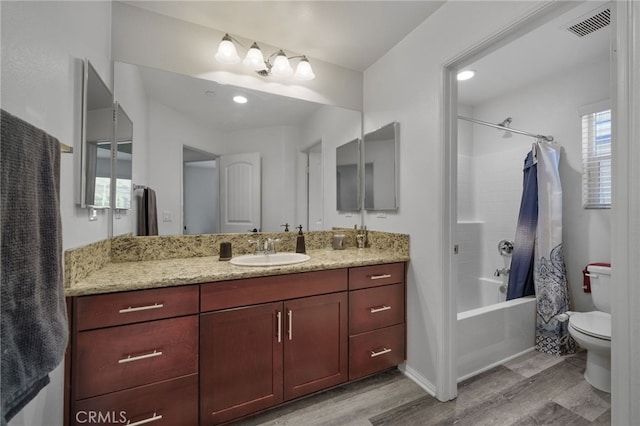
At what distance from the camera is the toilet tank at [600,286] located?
1.96 meters

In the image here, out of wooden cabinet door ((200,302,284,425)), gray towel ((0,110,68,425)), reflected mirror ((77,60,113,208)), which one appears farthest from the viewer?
wooden cabinet door ((200,302,284,425))

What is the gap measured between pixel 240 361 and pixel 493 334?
184cm

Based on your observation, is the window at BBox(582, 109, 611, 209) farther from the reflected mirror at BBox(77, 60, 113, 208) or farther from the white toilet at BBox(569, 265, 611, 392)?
the reflected mirror at BBox(77, 60, 113, 208)

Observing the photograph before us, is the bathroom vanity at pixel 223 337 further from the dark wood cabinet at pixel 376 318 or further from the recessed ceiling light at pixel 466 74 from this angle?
the recessed ceiling light at pixel 466 74

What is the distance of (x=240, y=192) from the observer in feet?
6.38

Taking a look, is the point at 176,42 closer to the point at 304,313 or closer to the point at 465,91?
the point at 304,313

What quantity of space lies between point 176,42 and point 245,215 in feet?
3.98

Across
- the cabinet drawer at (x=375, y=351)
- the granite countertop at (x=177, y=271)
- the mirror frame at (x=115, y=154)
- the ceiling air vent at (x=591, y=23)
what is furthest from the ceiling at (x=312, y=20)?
the cabinet drawer at (x=375, y=351)

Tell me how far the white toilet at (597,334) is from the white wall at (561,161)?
0.29m

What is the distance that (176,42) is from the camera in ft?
5.61

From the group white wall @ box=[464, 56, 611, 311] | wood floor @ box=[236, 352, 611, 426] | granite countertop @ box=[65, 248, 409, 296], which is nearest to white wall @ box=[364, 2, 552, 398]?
wood floor @ box=[236, 352, 611, 426]

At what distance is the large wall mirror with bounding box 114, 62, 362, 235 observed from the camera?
1669 mm

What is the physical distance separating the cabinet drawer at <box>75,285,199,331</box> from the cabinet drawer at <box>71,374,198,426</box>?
306 millimetres

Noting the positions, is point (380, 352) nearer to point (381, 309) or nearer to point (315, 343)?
point (381, 309)
